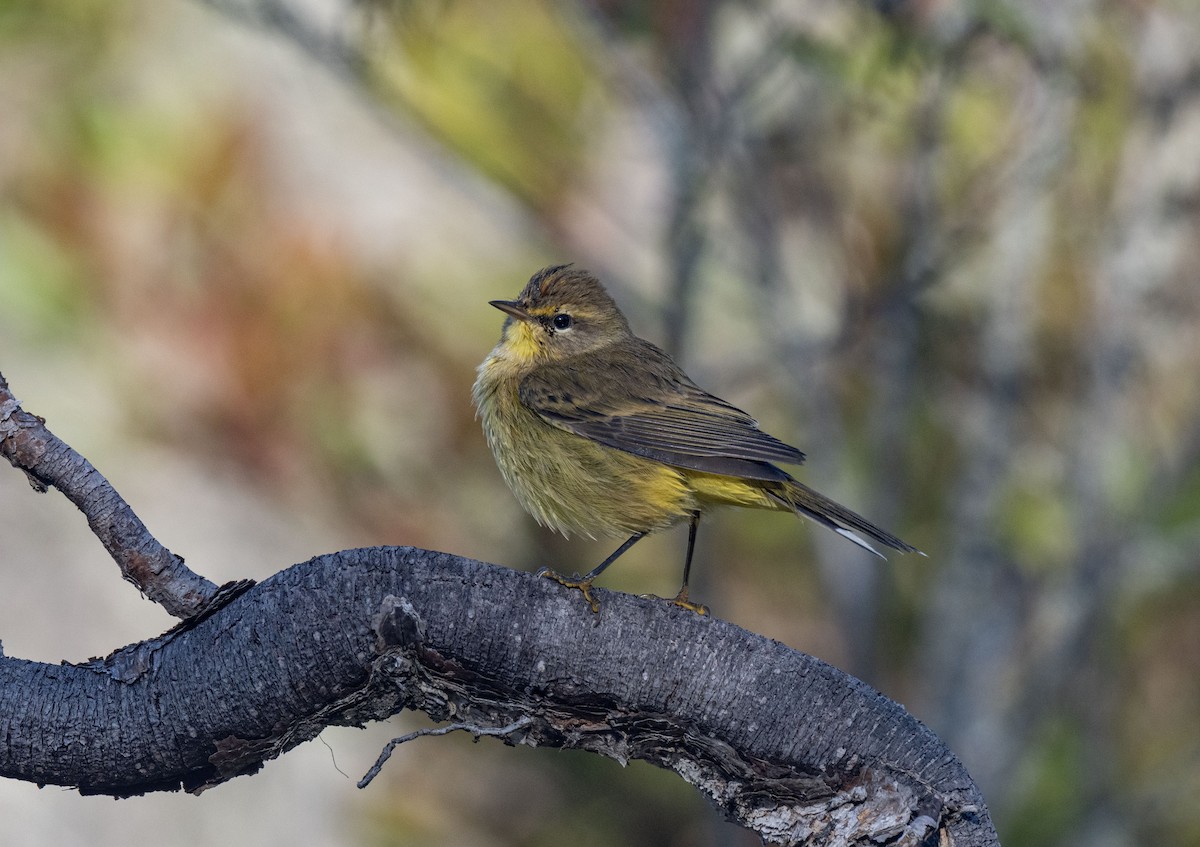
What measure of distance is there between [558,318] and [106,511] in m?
2.27

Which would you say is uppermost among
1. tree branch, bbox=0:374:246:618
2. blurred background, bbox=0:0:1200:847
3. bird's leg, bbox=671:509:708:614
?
blurred background, bbox=0:0:1200:847

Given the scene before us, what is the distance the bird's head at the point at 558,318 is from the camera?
15.0 feet

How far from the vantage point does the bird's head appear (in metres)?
4.56

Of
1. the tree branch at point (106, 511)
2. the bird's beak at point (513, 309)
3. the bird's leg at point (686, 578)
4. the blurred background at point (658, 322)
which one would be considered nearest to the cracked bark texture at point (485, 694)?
the tree branch at point (106, 511)

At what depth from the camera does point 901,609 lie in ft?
22.9

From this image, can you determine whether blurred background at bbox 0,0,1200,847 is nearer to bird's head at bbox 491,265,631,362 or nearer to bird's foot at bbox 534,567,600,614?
bird's head at bbox 491,265,631,362

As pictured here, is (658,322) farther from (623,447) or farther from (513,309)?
(623,447)

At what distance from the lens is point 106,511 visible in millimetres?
2557

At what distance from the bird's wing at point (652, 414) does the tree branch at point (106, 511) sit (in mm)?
1428

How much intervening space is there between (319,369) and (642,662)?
432cm

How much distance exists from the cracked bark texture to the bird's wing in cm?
110

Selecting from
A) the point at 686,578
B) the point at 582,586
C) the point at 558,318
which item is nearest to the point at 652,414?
the point at 686,578

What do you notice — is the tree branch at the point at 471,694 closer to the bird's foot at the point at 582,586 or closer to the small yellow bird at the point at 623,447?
the bird's foot at the point at 582,586

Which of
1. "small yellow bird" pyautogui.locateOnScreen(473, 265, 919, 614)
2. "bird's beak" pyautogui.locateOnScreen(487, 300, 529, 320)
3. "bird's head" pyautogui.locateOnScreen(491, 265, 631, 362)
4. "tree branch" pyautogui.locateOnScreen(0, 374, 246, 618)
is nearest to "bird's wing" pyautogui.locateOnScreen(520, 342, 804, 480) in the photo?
"small yellow bird" pyautogui.locateOnScreen(473, 265, 919, 614)
